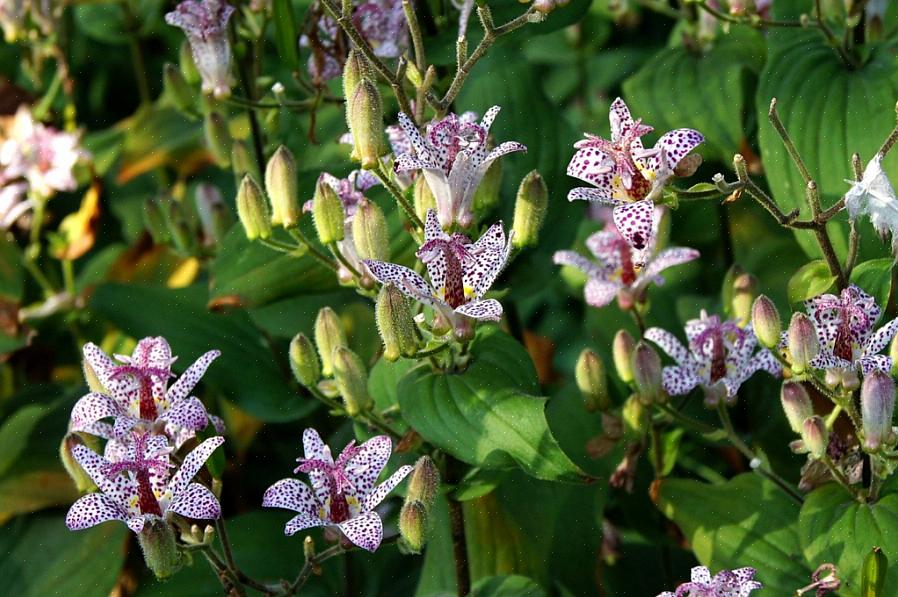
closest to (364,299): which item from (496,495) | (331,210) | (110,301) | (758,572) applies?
(110,301)

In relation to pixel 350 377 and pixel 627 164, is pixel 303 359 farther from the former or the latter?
pixel 627 164

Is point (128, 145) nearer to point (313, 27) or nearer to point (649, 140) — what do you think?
point (313, 27)

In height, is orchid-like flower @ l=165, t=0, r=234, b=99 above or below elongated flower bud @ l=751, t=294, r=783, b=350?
above

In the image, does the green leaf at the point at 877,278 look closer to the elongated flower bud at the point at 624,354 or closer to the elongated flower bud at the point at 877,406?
the elongated flower bud at the point at 877,406

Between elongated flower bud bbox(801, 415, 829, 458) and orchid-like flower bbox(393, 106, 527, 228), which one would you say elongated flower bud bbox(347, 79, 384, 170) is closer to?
orchid-like flower bbox(393, 106, 527, 228)

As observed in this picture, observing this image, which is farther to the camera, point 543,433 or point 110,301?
point 110,301

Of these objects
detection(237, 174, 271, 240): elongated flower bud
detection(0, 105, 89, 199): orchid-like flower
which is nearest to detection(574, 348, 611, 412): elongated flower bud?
detection(237, 174, 271, 240): elongated flower bud

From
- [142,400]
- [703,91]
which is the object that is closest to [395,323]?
[142,400]
